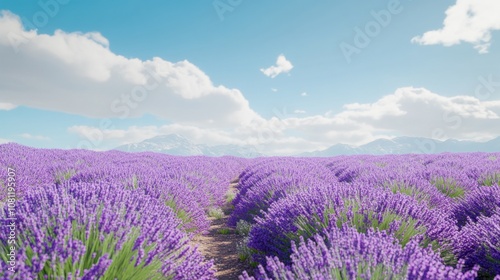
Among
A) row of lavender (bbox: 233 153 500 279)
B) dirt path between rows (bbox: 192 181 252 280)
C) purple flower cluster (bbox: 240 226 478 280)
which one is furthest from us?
dirt path between rows (bbox: 192 181 252 280)

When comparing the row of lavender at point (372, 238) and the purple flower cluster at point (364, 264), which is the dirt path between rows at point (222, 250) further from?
the purple flower cluster at point (364, 264)

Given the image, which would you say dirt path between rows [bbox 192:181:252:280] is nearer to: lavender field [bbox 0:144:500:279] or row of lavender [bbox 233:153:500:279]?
lavender field [bbox 0:144:500:279]

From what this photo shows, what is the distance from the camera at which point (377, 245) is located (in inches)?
79.1

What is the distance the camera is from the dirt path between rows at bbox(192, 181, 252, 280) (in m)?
3.76

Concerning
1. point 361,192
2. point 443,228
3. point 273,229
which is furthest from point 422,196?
point 273,229

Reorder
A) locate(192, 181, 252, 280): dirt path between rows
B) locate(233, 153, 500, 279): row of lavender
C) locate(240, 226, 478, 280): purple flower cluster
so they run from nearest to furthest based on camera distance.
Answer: locate(240, 226, 478, 280): purple flower cluster
locate(233, 153, 500, 279): row of lavender
locate(192, 181, 252, 280): dirt path between rows

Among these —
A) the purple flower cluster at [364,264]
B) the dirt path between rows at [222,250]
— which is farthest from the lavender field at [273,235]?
the dirt path between rows at [222,250]

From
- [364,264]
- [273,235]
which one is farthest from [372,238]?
[273,235]

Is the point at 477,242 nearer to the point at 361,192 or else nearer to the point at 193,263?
the point at 361,192

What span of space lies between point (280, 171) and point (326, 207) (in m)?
4.24

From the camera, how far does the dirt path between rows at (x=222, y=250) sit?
3.76 m

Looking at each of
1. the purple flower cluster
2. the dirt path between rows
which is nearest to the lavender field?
the purple flower cluster

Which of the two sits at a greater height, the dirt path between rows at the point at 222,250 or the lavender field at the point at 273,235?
the lavender field at the point at 273,235

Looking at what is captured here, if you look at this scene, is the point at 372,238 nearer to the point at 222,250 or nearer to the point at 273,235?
the point at 273,235
